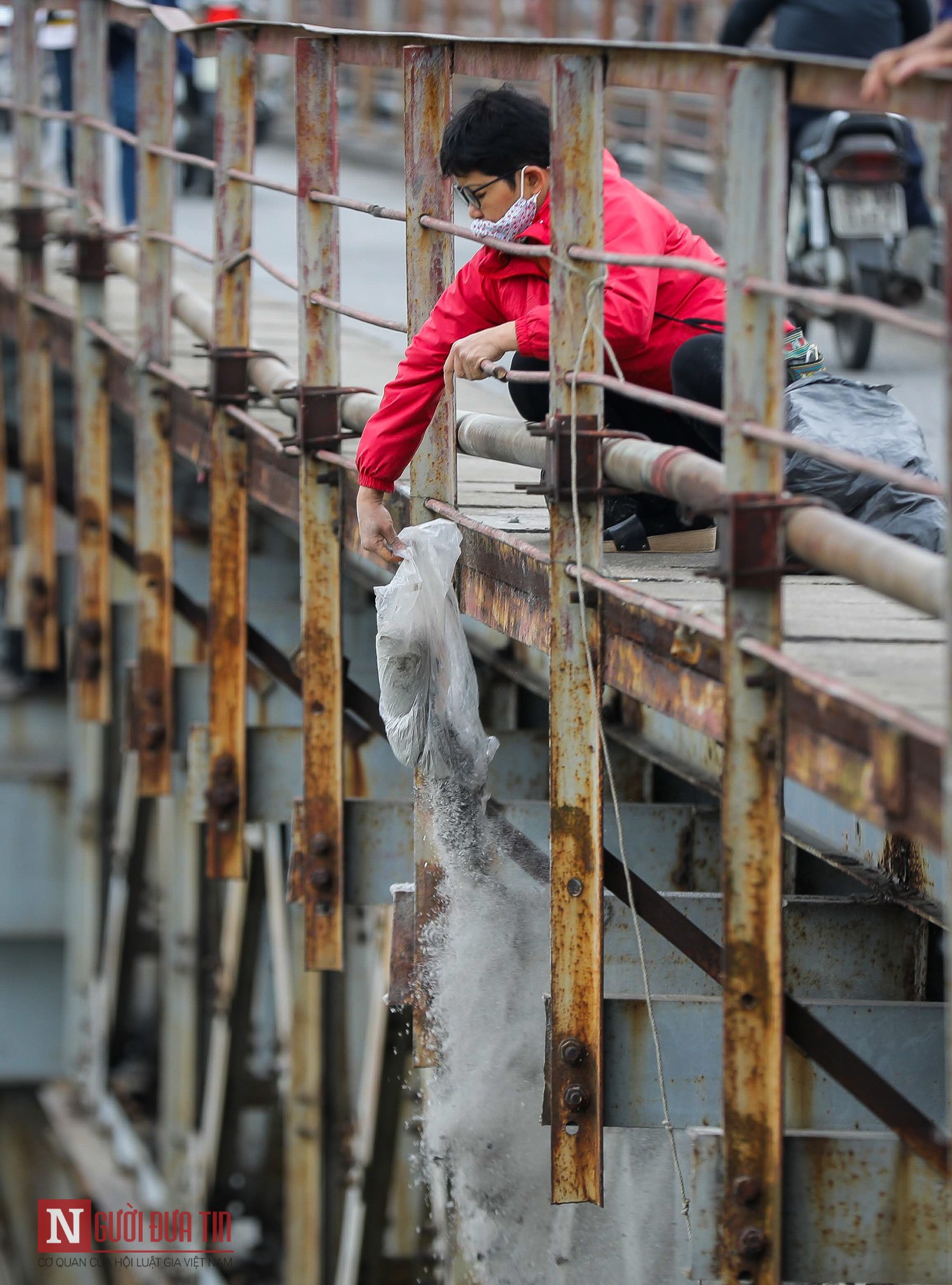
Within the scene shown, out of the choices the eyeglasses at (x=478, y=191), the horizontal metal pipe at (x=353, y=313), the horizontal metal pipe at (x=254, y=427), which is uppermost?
the eyeglasses at (x=478, y=191)

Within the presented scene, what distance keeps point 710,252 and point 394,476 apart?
29.9 inches

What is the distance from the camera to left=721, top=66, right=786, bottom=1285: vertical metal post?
3006 millimetres

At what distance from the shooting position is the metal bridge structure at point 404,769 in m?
3.14

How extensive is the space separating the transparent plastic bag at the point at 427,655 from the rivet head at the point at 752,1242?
4.61 feet

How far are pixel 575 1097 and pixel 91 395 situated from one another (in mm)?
4867

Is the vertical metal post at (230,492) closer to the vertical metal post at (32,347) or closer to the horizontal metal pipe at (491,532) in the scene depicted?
the horizontal metal pipe at (491,532)

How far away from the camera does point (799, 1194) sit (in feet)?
11.2

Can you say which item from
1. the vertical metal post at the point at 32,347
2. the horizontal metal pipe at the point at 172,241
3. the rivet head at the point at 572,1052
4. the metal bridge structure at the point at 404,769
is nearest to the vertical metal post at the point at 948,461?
the metal bridge structure at the point at 404,769

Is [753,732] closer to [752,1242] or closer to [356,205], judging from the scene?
[752,1242]

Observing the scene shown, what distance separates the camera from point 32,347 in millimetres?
9383

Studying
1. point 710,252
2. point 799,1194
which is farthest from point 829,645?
point 710,252

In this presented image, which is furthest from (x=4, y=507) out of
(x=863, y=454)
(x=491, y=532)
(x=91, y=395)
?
(x=863, y=454)

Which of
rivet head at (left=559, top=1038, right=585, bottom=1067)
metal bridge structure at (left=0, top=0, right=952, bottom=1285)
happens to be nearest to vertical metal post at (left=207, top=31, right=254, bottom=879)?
metal bridge structure at (left=0, top=0, right=952, bottom=1285)

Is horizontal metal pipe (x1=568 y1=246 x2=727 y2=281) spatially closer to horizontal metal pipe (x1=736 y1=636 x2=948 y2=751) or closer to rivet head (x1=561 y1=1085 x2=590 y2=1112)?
horizontal metal pipe (x1=736 y1=636 x2=948 y2=751)
